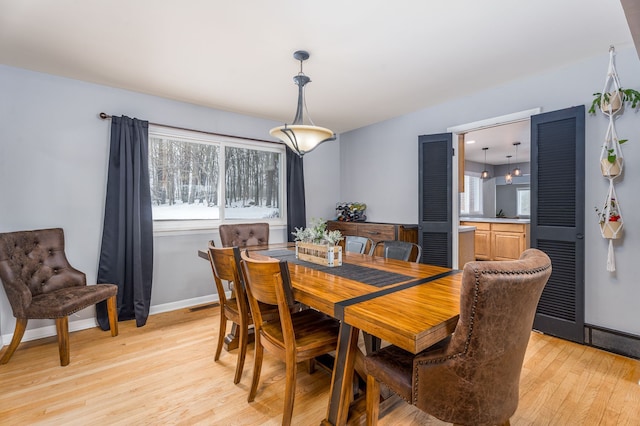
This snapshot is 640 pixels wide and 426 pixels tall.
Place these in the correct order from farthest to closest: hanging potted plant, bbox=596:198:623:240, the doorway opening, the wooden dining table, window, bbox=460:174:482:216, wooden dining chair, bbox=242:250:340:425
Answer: window, bbox=460:174:482:216 → the doorway opening → hanging potted plant, bbox=596:198:623:240 → wooden dining chair, bbox=242:250:340:425 → the wooden dining table

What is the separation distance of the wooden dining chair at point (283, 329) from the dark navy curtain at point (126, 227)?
2019 mm

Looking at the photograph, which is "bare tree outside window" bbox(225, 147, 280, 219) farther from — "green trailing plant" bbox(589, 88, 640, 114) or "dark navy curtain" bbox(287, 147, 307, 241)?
"green trailing plant" bbox(589, 88, 640, 114)

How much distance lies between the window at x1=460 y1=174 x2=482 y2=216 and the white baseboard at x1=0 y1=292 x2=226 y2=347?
6.52 metres

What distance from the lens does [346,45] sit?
2400 mm

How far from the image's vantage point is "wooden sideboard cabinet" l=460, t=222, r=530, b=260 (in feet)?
18.0

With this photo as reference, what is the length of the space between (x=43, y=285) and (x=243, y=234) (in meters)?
1.82

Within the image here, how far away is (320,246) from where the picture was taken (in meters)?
2.37

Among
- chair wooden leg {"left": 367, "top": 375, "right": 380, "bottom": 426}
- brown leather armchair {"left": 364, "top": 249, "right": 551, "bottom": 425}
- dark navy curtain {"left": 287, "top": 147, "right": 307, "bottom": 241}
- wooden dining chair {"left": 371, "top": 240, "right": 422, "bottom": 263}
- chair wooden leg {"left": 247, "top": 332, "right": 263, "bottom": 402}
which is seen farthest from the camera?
dark navy curtain {"left": 287, "top": 147, "right": 307, "bottom": 241}

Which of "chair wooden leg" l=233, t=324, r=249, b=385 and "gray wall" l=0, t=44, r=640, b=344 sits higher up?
"gray wall" l=0, t=44, r=640, b=344

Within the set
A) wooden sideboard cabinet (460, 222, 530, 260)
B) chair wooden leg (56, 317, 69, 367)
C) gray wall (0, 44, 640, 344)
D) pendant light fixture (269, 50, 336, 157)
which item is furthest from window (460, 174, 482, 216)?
chair wooden leg (56, 317, 69, 367)

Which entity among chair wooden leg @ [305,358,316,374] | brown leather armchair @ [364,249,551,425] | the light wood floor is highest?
brown leather armchair @ [364,249,551,425]

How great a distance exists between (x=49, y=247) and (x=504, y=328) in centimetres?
360

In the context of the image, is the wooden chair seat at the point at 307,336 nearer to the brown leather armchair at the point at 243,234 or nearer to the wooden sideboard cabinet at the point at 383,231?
the brown leather armchair at the point at 243,234

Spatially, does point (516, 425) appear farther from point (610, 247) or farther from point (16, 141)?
point (16, 141)
